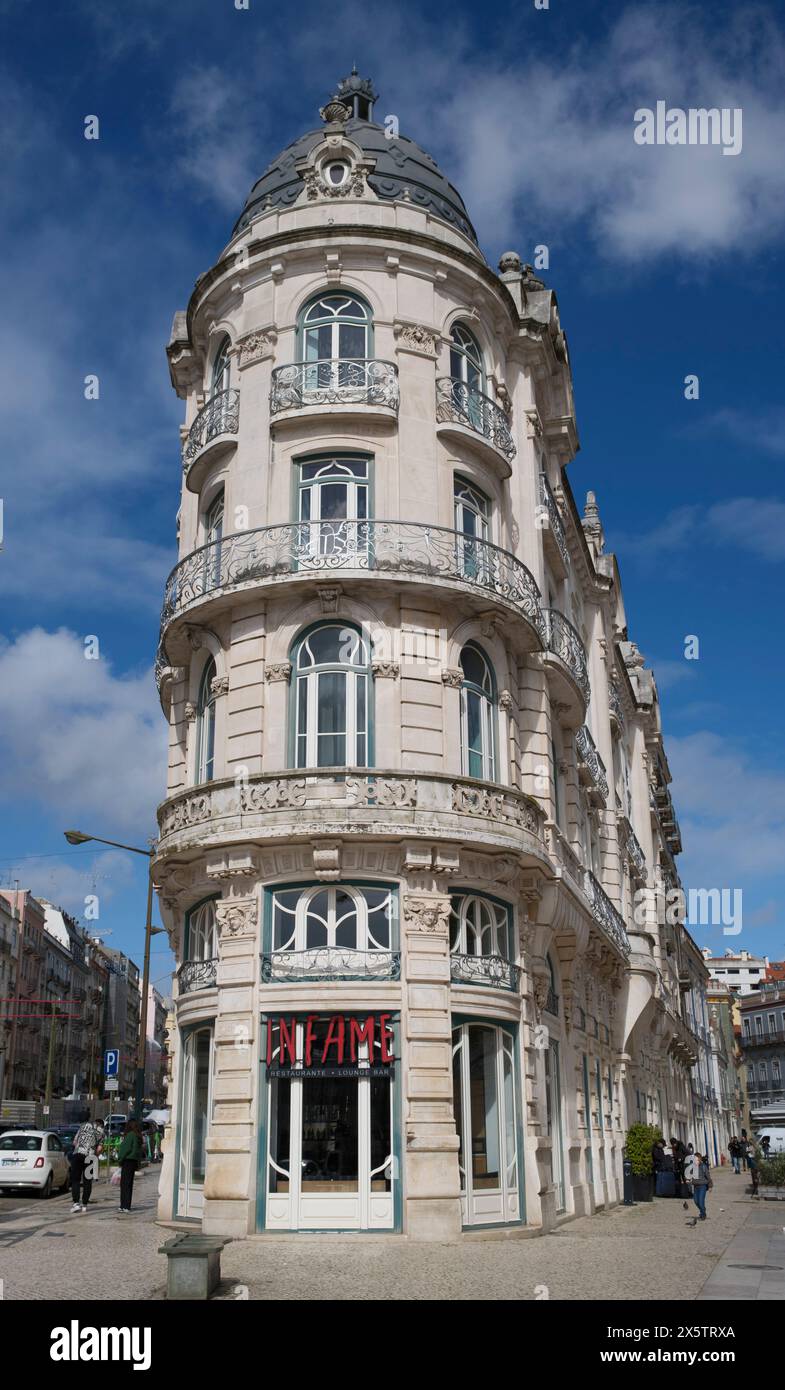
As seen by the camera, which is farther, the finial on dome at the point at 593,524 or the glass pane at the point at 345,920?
the finial on dome at the point at 593,524

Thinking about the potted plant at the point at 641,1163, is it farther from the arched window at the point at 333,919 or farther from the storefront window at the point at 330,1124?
the arched window at the point at 333,919

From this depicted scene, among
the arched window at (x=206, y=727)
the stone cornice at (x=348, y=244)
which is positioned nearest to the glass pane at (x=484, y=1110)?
the arched window at (x=206, y=727)

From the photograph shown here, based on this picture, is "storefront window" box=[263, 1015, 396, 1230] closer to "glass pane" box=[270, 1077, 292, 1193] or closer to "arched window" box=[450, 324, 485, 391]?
"glass pane" box=[270, 1077, 292, 1193]

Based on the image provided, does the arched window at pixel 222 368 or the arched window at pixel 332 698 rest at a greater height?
the arched window at pixel 222 368

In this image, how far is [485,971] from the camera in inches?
777

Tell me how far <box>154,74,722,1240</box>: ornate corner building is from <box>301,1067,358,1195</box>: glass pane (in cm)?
3

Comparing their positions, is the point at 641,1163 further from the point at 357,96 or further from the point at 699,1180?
the point at 357,96

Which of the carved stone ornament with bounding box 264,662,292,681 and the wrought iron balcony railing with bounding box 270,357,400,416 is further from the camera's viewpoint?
the wrought iron balcony railing with bounding box 270,357,400,416

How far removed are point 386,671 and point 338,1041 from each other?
232 inches

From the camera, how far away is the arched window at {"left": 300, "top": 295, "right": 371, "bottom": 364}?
2267 cm

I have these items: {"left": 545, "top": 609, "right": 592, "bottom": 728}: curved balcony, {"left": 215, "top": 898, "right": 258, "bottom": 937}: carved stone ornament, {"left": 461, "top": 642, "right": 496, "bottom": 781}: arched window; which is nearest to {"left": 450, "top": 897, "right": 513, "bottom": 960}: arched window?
{"left": 461, "top": 642, "right": 496, "bottom": 781}: arched window

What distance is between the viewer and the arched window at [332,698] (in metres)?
20.1

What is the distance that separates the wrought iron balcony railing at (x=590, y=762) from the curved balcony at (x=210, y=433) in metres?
10.3
